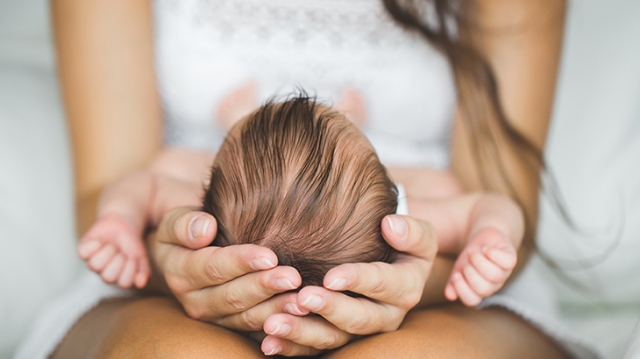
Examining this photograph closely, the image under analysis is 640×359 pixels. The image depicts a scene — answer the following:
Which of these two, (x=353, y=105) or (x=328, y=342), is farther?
(x=353, y=105)

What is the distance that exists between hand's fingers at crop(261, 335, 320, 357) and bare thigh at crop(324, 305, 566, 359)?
0.04 meters

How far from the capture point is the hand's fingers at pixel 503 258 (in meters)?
0.75

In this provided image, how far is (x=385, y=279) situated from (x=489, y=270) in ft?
0.76

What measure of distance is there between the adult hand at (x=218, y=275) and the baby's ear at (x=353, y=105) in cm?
57

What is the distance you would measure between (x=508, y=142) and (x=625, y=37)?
39cm

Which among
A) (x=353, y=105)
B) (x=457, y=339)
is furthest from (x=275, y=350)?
(x=353, y=105)

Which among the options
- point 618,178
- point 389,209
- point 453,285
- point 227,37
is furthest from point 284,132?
point 618,178

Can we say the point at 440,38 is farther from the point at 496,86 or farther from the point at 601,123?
the point at 601,123

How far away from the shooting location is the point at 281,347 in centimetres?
60

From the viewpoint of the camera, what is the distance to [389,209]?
0.69 metres

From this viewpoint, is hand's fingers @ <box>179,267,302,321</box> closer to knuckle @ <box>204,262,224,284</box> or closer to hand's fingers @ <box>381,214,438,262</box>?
knuckle @ <box>204,262,224,284</box>

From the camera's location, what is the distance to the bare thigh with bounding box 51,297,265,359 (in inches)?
23.9

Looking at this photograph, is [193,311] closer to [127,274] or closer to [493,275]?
[127,274]

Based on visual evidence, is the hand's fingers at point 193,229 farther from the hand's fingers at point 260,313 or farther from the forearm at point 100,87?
the forearm at point 100,87
